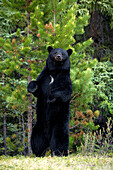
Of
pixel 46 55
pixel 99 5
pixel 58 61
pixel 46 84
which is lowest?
pixel 46 84

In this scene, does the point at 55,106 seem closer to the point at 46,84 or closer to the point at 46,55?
the point at 46,84

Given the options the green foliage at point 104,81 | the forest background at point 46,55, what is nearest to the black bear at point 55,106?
the forest background at point 46,55

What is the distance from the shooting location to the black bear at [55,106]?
3881 millimetres

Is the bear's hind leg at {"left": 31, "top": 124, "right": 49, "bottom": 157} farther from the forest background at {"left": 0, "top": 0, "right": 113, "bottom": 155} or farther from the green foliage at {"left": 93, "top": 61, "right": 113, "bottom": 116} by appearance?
the green foliage at {"left": 93, "top": 61, "right": 113, "bottom": 116}

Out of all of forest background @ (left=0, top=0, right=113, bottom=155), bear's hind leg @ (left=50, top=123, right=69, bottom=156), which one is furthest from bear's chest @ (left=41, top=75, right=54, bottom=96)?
forest background @ (left=0, top=0, right=113, bottom=155)

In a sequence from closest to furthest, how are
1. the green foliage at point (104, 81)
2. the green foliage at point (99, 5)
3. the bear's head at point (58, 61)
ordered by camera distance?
1. the bear's head at point (58, 61)
2. the green foliage at point (104, 81)
3. the green foliage at point (99, 5)

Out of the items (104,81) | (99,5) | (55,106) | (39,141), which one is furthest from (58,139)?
(99,5)

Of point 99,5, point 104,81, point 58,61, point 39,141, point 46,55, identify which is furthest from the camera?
point 99,5

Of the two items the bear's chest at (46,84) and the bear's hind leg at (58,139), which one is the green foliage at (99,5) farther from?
the bear's hind leg at (58,139)

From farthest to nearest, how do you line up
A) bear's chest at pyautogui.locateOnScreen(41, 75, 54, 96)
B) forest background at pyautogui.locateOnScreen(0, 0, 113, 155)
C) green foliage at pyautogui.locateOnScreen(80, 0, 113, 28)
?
green foliage at pyautogui.locateOnScreen(80, 0, 113, 28) < forest background at pyautogui.locateOnScreen(0, 0, 113, 155) < bear's chest at pyautogui.locateOnScreen(41, 75, 54, 96)

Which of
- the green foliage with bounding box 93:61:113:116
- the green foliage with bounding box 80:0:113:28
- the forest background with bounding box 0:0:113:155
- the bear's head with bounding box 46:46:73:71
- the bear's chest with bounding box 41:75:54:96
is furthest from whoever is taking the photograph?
the green foliage with bounding box 80:0:113:28

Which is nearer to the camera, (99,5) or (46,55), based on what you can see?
(46,55)

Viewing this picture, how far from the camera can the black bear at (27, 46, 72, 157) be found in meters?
3.88

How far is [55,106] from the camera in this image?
393cm
